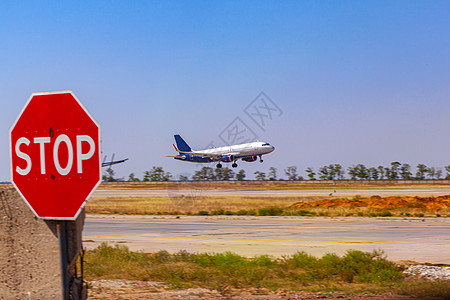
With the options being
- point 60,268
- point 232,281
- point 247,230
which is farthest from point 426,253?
point 60,268

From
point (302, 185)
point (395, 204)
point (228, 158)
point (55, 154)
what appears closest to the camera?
point (55, 154)

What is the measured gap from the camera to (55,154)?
15.9 feet

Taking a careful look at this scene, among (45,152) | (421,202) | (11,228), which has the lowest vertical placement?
(421,202)

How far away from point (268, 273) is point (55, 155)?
8.30 metres

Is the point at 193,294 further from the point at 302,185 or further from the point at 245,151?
the point at 302,185

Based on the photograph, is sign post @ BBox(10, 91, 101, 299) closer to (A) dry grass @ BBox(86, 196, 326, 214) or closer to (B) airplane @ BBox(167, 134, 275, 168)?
(A) dry grass @ BBox(86, 196, 326, 214)

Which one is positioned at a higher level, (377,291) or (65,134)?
(65,134)

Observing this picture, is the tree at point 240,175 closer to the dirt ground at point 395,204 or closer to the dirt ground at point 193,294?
the dirt ground at point 395,204

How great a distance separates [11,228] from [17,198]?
0.32 m

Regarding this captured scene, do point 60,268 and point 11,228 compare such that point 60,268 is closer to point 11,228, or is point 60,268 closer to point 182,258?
point 11,228

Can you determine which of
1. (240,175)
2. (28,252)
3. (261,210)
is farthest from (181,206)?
(240,175)

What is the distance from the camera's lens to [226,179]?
16712 cm

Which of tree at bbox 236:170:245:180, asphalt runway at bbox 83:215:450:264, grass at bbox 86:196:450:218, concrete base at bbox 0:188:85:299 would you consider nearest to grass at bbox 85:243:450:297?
asphalt runway at bbox 83:215:450:264

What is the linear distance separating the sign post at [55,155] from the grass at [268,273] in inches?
244
